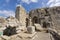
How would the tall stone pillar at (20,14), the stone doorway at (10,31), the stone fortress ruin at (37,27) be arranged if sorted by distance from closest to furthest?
1. the stone fortress ruin at (37,27)
2. the stone doorway at (10,31)
3. the tall stone pillar at (20,14)

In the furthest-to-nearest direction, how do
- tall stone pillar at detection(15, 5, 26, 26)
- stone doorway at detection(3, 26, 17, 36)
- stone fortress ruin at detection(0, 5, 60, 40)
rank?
tall stone pillar at detection(15, 5, 26, 26), stone doorway at detection(3, 26, 17, 36), stone fortress ruin at detection(0, 5, 60, 40)

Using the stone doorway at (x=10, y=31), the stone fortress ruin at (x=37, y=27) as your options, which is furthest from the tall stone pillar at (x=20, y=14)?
the stone doorway at (x=10, y=31)

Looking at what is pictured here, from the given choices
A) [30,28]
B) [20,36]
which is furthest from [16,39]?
[30,28]

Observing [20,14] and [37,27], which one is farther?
[20,14]

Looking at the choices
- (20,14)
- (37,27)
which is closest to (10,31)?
(37,27)

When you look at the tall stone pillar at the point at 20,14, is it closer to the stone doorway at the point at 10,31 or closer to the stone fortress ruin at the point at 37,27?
the stone fortress ruin at the point at 37,27

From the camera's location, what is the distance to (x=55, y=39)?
475 cm

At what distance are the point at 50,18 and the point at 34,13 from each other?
3.66 metres

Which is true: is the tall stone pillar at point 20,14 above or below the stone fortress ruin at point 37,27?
above

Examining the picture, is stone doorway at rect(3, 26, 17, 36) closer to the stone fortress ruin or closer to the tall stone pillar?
the stone fortress ruin

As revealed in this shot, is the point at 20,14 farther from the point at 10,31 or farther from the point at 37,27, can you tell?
the point at 10,31

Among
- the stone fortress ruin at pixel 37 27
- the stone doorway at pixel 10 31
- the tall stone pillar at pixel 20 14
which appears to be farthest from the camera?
the tall stone pillar at pixel 20 14

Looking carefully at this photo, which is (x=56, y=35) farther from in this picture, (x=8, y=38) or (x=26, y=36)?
(x=8, y=38)

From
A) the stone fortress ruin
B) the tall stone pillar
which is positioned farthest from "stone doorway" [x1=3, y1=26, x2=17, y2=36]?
the tall stone pillar
